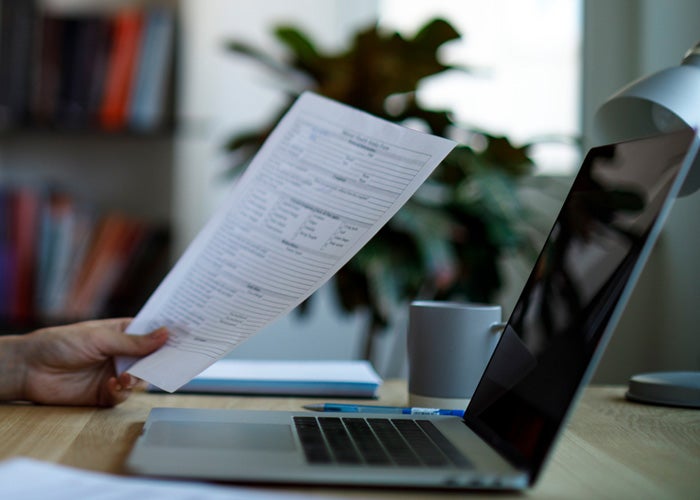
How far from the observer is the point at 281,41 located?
188cm

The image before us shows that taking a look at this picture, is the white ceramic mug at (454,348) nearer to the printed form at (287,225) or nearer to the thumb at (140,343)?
the printed form at (287,225)

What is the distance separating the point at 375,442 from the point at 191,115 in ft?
5.64

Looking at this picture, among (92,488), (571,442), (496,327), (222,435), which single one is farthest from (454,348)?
(92,488)

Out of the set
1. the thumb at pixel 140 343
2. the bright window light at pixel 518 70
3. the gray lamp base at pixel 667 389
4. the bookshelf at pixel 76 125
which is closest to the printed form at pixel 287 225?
the thumb at pixel 140 343

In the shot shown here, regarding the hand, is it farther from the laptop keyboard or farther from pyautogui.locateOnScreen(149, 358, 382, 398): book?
the laptop keyboard

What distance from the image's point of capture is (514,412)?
596 mm

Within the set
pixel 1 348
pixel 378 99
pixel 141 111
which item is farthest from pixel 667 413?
pixel 141 111

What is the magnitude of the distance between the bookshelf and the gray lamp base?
1460 millimetres

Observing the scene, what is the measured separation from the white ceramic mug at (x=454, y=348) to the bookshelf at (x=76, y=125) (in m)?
1.42

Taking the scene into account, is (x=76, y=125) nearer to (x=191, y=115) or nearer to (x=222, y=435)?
(x=191, y=115)

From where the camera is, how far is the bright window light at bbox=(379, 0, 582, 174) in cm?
223

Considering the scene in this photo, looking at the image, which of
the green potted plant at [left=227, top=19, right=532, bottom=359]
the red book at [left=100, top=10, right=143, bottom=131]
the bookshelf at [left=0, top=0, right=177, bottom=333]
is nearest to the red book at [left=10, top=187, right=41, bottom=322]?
the bookshelf at [left=0, top=0, right=177, bottom=333]

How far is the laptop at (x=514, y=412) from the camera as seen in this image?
0.50m

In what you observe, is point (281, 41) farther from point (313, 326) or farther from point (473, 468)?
point (473, 468)
